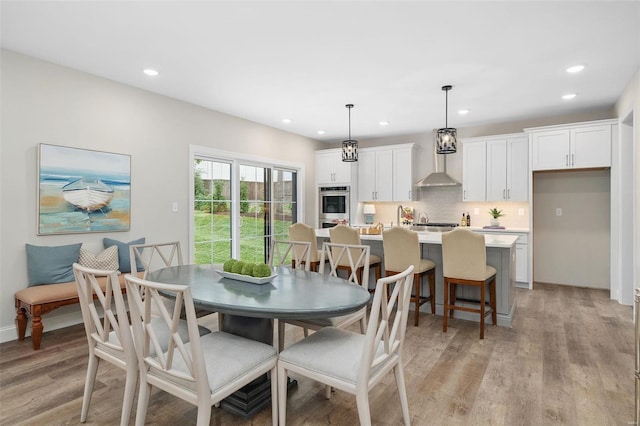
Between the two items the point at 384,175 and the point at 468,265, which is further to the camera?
the point at 384,175

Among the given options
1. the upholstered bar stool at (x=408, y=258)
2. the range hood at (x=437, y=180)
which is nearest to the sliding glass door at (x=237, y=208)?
the range hood at (x=437, y=180)

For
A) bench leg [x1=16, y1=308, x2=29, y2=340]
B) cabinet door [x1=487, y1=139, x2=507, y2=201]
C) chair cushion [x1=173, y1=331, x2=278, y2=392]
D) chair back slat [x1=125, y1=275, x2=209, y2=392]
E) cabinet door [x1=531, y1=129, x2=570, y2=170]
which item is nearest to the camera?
chair back slat [x1=125, y1=275, x2=209, y2=392]

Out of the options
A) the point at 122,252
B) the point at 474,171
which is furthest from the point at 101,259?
the point at 474,171

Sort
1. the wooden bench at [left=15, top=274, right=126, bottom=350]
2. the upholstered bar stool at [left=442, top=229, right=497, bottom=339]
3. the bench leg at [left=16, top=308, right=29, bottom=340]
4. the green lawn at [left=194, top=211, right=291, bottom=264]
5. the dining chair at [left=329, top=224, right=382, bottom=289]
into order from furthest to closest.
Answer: the green lawn at [left=194, top=211, right=291, bottom=264], the dining chair at [left=329, top=224, right=382, bottom=289], the upholstered bar stool at [left=442, top=229, right=497, bottom=339], the bench leg at [left=16, top=308, right=29, bottom=340], the wooden bench at [left=15, top=274, right=126, bottom=350]

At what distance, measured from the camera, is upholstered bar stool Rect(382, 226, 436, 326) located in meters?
3.61

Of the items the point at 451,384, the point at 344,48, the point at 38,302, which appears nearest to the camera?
the point at 451,384

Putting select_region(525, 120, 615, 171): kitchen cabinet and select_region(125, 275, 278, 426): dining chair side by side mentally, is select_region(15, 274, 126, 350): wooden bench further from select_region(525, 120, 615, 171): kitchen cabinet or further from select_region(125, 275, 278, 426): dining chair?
select_region(525, 120, 615, 171): kitchen cabinet

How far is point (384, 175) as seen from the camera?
21.7 ft

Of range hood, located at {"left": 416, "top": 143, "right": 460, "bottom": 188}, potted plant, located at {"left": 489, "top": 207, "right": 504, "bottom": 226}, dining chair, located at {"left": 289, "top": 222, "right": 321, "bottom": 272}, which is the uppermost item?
range hood, located at {"left": 416, "top": 143, "right": 460, "bottom": 188}

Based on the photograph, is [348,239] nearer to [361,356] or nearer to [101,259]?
[361,356]

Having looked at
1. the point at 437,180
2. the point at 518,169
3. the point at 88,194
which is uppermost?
the point at 518,169

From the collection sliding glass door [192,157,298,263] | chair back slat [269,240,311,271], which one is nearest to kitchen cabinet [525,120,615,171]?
chair back slat [269,240,311,271]

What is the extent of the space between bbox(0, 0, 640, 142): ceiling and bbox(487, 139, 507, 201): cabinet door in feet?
3.23

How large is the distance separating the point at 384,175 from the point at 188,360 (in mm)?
5542
